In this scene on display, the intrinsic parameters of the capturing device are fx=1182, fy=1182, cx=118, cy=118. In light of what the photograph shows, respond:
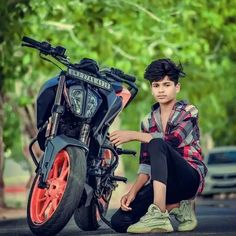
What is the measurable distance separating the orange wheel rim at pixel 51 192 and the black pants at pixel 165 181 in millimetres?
593

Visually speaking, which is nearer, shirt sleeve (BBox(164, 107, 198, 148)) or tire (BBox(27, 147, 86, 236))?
tire (BBox(27, 147, 86, 236))

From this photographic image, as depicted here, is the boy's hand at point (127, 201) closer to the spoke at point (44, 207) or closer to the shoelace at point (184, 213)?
the shoelace at point (184, 213)

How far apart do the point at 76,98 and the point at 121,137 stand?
18.5 inches

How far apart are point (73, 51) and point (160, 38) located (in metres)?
2.02

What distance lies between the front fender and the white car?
2077 centimetres

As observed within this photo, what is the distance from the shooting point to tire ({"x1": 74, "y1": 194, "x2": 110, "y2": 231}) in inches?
350

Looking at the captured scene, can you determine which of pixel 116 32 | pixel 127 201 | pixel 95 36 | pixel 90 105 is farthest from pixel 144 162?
pixel 116 32

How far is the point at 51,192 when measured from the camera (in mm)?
8172

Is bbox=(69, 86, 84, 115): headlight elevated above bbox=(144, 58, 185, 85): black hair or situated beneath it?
situated beneath

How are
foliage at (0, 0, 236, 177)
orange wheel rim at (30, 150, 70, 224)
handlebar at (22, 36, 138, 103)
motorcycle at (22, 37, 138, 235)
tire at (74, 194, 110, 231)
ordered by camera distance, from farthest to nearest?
1. foliage at (0, 0, 236, 177)
2. tire at (74, 194, 110, 231)
3. handlebar at (22, 36, 138, 103)
4. orange wheel rim at (30, 150, 70, 224)
5. motorcycle at (22, 37, 138, 235)

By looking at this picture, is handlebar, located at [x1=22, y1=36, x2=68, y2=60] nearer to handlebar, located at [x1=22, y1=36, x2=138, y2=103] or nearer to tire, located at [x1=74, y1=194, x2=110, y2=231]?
handlebar, located at [x1=22, y1=36, x2=138, y2=103]

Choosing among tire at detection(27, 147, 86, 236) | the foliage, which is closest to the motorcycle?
tire at detection(27, 147, 86, 236)

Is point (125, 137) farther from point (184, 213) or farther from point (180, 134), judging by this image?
point (184, 213)

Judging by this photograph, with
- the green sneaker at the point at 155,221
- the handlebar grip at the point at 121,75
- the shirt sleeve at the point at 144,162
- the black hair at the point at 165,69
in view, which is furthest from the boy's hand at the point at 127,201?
the handlebar grip at the point at 121,75
